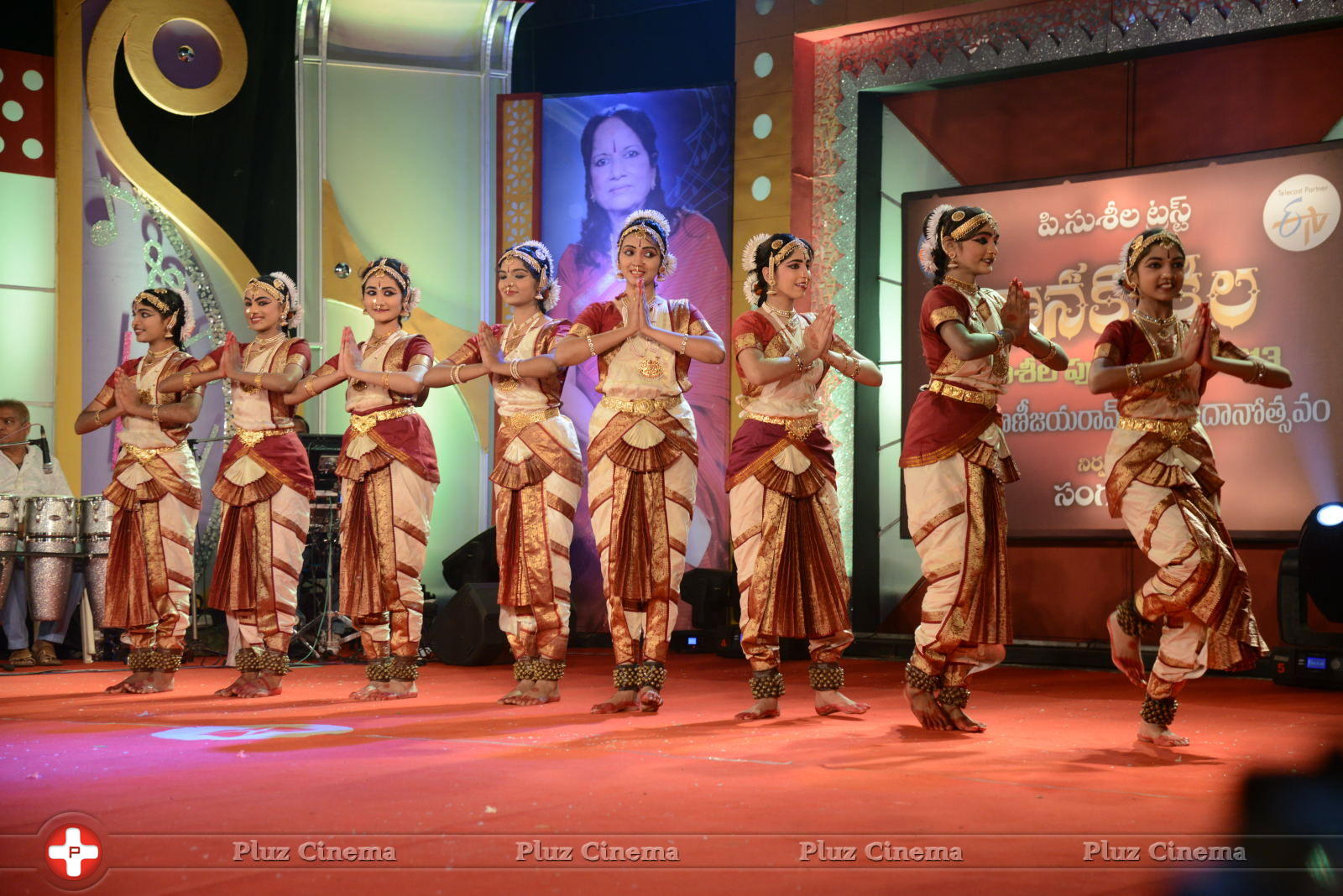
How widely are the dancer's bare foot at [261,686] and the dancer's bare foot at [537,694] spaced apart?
44.2 inches

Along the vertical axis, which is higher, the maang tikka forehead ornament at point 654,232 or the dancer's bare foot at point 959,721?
the maang tikka forehead ornament at point 654,232

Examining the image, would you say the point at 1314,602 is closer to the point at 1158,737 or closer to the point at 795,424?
the point at 1158,737

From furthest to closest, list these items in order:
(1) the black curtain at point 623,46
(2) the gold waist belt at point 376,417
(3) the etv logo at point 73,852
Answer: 1. (1) the black curtain at point 623,46
2. (2) the gold waist belt at point 376,417
3. (3) the etv logo at point 73,852

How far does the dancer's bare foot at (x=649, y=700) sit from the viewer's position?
479 cm

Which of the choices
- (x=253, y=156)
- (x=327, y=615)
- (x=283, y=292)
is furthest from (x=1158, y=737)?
(x=253, y=156)

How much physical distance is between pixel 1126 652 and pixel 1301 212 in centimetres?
334

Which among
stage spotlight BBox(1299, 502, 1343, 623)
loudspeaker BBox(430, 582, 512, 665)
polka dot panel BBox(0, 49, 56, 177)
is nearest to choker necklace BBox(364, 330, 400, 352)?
loudspeaker BBox(430, 582, 512, 665)

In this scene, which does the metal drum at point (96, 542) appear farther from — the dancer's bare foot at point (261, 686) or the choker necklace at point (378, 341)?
the choker necklace at point (378, 341)

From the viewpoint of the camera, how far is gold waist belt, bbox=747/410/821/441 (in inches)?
184

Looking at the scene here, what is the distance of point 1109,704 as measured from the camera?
5.21 m

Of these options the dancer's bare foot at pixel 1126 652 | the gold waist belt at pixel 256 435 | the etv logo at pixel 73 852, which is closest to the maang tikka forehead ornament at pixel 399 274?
the gold waist belt at pixel 256 435

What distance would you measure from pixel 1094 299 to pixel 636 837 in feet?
17.3

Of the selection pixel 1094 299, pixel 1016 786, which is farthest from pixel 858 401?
pixel 1016 786

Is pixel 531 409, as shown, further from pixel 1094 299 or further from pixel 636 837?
pixel 1094 299
